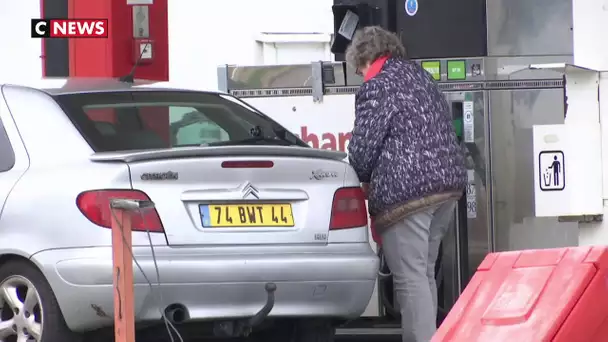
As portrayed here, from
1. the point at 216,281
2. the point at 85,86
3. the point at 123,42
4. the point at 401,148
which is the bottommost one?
the point at 216,281

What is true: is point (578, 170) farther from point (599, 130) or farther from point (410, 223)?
point (410, 223)

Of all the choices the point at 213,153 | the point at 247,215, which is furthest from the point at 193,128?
the point at 247,215

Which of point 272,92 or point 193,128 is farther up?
point 272,92

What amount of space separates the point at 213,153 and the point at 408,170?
1.14 m

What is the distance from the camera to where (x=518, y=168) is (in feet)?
26.7

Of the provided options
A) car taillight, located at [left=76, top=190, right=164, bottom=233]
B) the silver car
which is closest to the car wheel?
the silver car

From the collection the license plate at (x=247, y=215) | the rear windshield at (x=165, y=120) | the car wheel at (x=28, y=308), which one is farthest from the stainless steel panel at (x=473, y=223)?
the car wheel at (x=28, y=308)

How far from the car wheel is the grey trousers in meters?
1.77

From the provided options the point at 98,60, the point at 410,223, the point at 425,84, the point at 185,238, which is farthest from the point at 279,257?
the point at 98,60

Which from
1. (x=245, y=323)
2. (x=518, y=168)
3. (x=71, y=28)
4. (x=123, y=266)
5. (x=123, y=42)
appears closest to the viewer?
(x=123, y=266)

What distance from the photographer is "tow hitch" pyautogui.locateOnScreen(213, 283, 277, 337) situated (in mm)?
5840

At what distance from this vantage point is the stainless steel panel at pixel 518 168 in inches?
318

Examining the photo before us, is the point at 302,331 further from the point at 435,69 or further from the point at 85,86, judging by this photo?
the point at 435,69

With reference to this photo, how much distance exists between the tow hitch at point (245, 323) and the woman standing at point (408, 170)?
1.03 m
